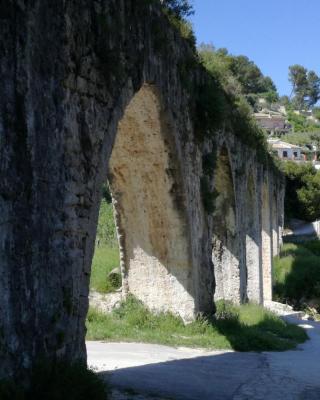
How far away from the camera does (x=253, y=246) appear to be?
17.2m

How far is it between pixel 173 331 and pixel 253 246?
8657mm

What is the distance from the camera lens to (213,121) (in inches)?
379

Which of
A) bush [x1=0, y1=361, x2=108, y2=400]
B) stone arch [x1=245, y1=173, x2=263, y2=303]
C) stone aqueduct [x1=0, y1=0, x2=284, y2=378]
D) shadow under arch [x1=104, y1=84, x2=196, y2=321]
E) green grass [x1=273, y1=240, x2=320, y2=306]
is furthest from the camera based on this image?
green grass [x1=273, y1=240, x2=320, y2=306]

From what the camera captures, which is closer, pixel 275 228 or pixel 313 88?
pixel 275 228

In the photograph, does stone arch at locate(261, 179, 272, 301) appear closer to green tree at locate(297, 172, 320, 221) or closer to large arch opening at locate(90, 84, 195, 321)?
large arch opening at locate(90, 84, 195, 321)

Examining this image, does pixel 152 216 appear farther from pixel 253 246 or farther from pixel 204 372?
pixel 253 246

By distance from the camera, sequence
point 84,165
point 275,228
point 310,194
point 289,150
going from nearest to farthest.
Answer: point 84,165 → point 275,228 → point 310,194 → point 289,150

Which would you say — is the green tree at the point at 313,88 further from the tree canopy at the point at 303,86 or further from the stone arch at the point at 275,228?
the stone arch at the point at 275,228

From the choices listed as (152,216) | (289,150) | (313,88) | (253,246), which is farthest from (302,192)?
(313,88)

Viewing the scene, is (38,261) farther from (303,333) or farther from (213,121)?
(303,333)

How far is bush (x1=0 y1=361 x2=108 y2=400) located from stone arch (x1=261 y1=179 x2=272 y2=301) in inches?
662

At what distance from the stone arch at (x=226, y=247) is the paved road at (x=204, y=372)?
5.04m

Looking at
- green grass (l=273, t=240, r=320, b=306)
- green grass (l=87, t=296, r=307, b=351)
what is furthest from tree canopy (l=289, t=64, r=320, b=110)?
green grass (l=87, t=296, r=307, b=351)

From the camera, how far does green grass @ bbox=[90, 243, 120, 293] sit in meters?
11.6
